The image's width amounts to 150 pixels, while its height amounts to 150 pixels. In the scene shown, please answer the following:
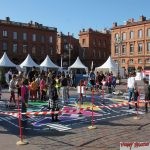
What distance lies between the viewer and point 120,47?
89.7 m

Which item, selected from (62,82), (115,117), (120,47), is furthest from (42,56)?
(115,117)

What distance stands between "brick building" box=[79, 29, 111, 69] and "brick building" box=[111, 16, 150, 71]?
7142 mm

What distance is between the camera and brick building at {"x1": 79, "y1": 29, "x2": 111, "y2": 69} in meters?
96.8

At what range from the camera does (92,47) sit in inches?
3853

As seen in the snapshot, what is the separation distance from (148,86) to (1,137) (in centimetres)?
902

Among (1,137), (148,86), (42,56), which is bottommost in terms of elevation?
(1,137)

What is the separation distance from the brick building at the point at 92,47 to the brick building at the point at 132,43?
7.14 m

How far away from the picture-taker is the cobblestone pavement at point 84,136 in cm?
1020

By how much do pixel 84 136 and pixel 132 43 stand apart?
77.8m

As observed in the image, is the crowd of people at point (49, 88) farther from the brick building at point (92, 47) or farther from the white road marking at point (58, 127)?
the brick building at point (92, 47)

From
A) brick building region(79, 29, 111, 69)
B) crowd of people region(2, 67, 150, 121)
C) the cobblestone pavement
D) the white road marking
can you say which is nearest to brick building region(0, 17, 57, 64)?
brick building region(79, 29, 111, 69)

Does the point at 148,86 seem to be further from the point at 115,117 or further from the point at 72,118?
the point at 72,118

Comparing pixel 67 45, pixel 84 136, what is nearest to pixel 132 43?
pixel 67 45

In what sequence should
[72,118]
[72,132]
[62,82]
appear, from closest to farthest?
[72,132] → [72,118] → [62,82]
